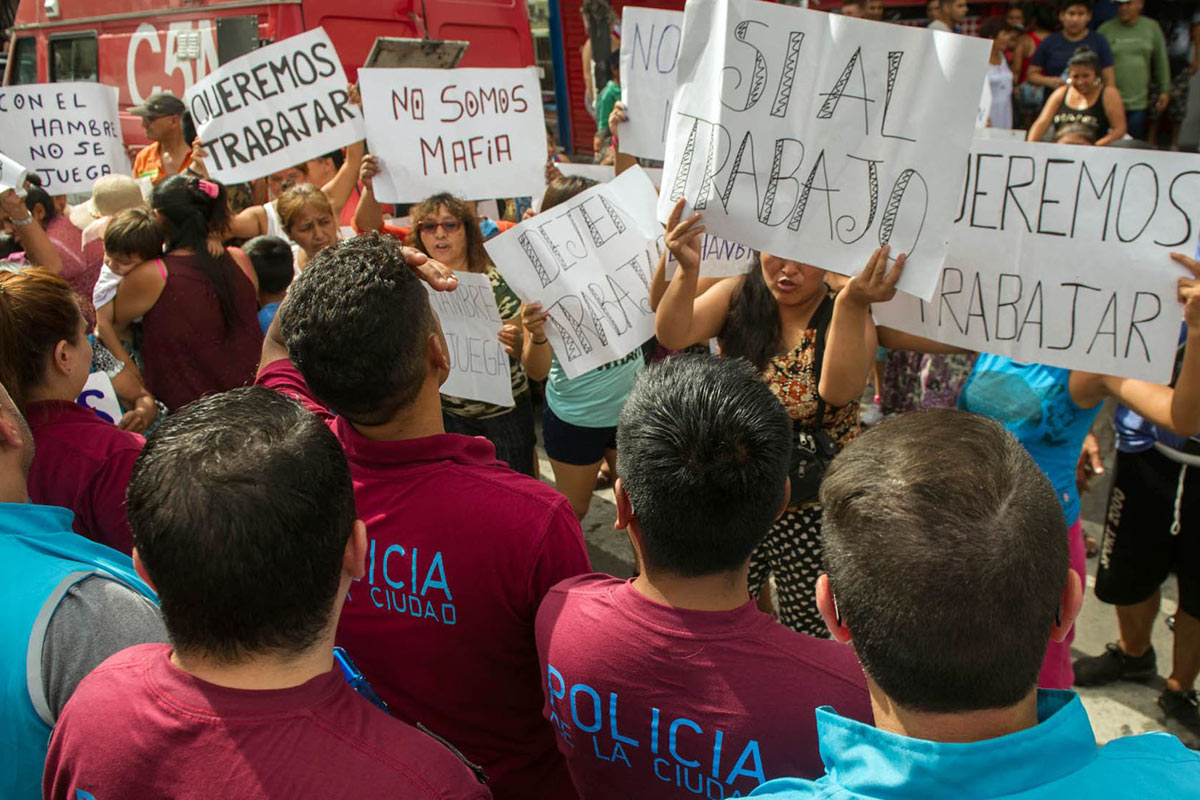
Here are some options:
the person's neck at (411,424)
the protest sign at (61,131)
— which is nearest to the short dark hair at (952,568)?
the person's neck at (411,424)

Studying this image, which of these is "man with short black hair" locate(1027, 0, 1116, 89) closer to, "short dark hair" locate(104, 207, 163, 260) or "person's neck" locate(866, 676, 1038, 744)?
"short dark hair" locate(104, 207, 163, 260)

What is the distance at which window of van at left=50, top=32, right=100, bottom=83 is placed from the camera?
7.08 metres

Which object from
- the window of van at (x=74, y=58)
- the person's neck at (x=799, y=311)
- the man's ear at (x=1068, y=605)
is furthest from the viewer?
the window of van at (x=74, y=58)

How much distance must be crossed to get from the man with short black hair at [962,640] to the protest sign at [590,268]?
79.2 inches

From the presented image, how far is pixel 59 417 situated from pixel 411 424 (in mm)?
819

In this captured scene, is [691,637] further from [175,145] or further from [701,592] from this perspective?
[175,145]

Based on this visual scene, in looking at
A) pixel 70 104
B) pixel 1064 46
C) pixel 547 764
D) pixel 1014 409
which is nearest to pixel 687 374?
pixel 547 764

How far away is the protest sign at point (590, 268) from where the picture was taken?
2.91m

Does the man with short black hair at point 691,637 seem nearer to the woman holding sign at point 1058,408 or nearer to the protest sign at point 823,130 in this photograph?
the protest sign at point 823,130

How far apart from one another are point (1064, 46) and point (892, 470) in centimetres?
877

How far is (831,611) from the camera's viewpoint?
3.46 feet

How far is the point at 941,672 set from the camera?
899mm

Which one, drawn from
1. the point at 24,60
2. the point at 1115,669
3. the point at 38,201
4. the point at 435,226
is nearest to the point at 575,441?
the point at 435,226

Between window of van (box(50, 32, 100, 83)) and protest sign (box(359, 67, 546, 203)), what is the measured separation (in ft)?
16.3
